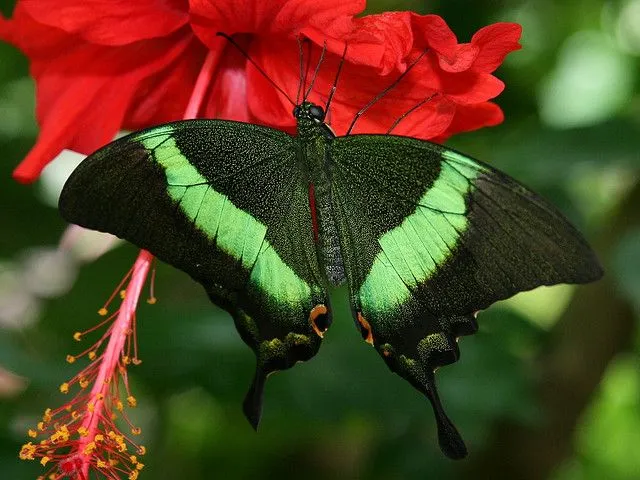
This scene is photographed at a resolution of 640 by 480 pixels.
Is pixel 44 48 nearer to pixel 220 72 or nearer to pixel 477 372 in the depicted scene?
pixel 220 72

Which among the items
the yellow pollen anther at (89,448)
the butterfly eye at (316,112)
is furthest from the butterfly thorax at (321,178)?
the yellow pollen anther at (89,448)

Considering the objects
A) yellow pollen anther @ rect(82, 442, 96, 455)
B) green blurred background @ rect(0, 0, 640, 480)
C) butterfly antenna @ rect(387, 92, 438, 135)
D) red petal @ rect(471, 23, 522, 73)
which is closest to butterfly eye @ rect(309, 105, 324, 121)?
butterfly antenna @ rect(387, 92, 438, 135)

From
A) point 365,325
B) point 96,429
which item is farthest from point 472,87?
point 96,429

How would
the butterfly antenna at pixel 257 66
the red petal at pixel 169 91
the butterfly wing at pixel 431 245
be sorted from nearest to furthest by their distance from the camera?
the butterfly wing at pixel 431 245
the butterfly antenna at pixel 257 66
the red petal at pixel 169 91

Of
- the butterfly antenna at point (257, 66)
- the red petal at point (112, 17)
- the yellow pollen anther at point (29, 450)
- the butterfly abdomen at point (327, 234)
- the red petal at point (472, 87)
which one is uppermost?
the red petal at point (472, 87)

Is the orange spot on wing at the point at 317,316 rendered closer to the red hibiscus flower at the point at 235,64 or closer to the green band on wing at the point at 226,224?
the green band on wing at the point at 226,224

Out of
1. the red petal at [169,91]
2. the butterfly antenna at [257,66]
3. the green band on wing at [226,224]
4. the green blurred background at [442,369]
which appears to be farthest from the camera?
the green blurred background at [442,369]

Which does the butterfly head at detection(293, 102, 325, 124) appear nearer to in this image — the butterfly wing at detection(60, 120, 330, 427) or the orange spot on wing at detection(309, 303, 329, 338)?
the butterfly wing at detection(60, 120, 330, 427)
